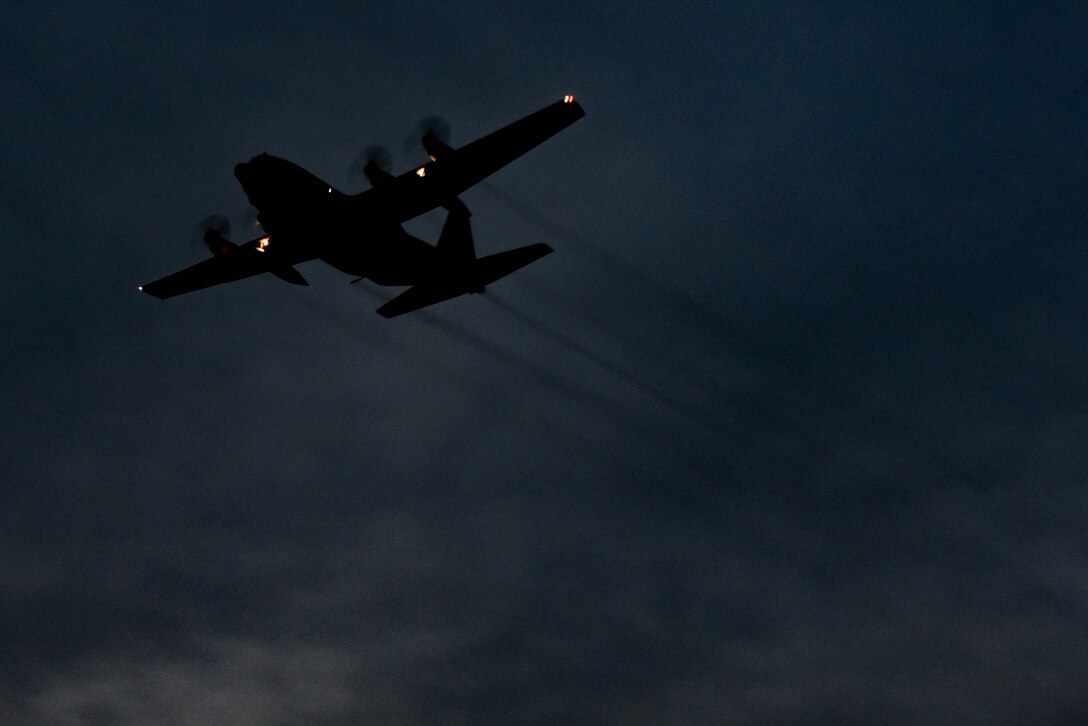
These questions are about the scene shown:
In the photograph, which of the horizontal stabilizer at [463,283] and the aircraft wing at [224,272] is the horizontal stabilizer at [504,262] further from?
the aircraft wing at [224,272]

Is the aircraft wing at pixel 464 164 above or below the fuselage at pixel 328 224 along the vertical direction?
above

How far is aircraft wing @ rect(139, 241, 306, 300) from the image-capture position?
49.9m

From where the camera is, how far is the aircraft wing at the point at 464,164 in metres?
43.9

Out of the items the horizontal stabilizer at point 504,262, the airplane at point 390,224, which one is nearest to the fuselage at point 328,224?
the airplane at point 390,224

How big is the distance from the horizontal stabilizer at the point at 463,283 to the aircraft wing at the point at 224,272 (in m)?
4.74

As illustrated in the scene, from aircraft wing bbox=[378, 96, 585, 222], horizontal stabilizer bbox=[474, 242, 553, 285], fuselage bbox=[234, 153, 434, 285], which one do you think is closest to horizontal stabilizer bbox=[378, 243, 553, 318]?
horizontal stabilizer bbox=[474, 242, 553, 285]

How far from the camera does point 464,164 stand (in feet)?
149

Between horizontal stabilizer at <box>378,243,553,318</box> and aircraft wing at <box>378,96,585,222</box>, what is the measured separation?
4.36m

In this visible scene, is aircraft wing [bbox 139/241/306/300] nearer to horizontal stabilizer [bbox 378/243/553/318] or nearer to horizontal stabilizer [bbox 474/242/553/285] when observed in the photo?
horizontal stabilizer [bbox 378/243/553/318]

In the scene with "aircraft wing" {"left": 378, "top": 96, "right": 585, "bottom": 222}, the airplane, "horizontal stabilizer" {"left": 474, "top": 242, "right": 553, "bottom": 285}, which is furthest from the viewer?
"horizontal stabilizer" {"left": 474, "top": 242, "right": 553, "bottom": 285}

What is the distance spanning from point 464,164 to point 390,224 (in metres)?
4.81

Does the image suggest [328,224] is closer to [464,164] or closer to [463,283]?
[464,164]

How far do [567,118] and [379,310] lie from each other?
46.1 feet

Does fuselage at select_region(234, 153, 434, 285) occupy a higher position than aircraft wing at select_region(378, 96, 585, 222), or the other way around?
aircraft wing at select_region(378, 96, 585, 222)
